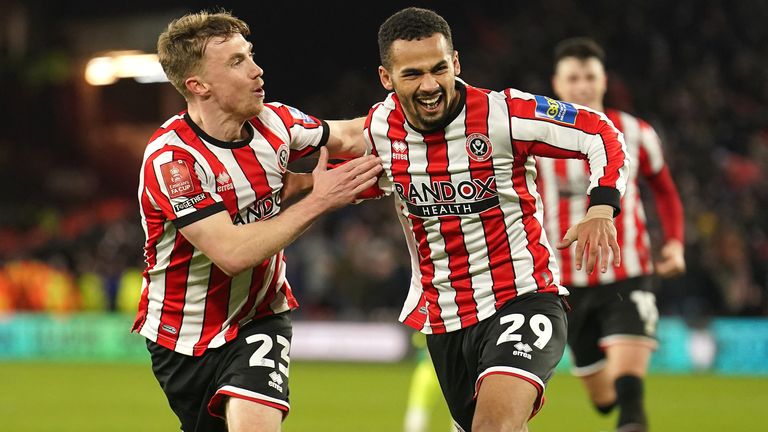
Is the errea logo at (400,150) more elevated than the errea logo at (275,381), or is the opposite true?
the errea logo at (400,150)

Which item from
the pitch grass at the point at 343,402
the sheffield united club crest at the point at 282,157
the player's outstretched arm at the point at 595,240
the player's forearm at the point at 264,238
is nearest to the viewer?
the player's outstretched arm at the point at 595,240

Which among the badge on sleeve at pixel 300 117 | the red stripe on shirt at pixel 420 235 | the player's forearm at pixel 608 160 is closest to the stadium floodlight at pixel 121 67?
the badge on sleeve at pixel 300 117

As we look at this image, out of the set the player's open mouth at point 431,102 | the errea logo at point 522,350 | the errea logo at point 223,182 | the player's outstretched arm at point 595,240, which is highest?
the player's open mouth at point 431,102

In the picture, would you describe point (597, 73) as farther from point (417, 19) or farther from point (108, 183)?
point (108, 183)

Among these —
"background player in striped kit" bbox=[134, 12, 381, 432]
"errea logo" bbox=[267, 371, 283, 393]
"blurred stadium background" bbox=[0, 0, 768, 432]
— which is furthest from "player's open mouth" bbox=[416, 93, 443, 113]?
"blurred stadium background" bbox=[0, 0, 768, 432]

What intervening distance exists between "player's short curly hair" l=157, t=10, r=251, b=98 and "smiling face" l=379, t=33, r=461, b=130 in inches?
26.2

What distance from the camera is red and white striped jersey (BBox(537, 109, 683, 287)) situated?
6383 millimetres

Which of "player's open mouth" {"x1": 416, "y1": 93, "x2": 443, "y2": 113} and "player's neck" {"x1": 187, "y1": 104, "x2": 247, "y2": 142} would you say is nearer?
"player's open mouth" {"x1": 416, "y1": 93, "x2": 443, "y2": 113}

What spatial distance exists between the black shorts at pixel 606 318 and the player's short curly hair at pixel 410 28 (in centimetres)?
252

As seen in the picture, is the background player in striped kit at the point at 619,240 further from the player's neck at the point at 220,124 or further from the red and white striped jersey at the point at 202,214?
the player's neck at the point at 220,124

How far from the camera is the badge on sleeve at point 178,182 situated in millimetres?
4262

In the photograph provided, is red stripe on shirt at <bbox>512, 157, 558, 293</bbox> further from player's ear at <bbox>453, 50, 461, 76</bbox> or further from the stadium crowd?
the stadium crowd

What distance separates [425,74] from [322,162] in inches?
21.9

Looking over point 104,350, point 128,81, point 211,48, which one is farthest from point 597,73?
point 128,81
